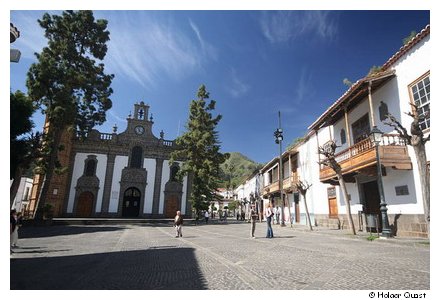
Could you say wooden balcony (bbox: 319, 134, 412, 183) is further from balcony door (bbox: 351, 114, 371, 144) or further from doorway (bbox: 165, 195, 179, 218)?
doorway (bbox: 165, 195, 179, 218)

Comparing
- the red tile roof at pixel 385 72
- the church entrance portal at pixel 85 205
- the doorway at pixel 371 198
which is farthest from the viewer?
the church entrance portal at pixel 85 205

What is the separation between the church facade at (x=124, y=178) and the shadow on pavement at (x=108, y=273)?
950 inches

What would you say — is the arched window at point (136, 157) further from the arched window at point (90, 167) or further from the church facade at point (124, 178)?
the arched window at point (90, 167)

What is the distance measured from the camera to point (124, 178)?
3167cm

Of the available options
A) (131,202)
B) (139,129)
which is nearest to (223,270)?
(131,202)

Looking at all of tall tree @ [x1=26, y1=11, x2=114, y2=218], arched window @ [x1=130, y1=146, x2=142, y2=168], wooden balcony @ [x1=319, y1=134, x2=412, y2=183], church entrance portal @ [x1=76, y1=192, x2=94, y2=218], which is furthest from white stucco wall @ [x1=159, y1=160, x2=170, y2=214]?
wooden balcony @ [x1=319, y1=134, x2=412, y2=183]

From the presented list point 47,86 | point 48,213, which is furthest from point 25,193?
point 47,86

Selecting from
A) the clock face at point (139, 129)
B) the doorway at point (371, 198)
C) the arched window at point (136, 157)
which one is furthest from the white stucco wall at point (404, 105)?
the clock face at point (139, 129)

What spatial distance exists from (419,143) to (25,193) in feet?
179

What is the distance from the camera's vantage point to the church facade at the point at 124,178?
98.7 ft

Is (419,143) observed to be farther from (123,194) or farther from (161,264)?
(123,194)

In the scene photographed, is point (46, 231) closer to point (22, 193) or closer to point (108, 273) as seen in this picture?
point (108, 273)

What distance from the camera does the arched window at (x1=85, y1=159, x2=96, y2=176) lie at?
30953mm
